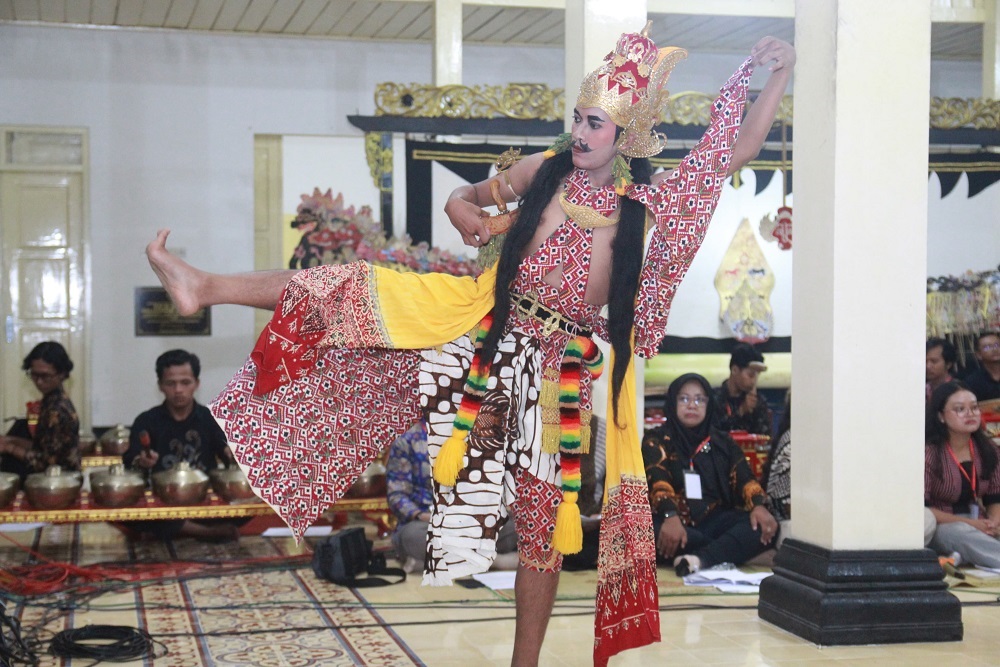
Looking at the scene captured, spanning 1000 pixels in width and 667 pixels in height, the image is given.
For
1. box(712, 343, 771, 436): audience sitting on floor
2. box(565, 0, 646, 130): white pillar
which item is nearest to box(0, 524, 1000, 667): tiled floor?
box(712, 343, 771, 436): audience sitting on floor

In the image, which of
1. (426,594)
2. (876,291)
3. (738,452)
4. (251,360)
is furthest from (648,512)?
(738,452)

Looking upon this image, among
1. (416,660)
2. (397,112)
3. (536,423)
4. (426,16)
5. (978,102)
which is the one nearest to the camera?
(536,423)

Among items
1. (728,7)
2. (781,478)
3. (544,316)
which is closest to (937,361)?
(781,478)

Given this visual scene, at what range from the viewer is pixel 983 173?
7570 millimetres

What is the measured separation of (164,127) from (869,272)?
25.7 feet

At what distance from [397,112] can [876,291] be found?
3576 mm

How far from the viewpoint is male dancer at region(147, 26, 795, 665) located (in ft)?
9.45

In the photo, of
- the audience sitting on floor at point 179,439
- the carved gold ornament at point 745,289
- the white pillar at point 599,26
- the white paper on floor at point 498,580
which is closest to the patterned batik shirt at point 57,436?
the audience sitting on floor at point 179,439

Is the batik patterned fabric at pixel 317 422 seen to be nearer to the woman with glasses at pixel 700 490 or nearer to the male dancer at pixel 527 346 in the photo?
the male dancer at pixel 527 346

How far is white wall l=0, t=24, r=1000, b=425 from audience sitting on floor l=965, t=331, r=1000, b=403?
5973 mm

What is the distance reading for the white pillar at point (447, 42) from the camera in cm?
779

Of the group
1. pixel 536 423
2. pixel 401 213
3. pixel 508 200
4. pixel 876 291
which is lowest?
pixel 536 423

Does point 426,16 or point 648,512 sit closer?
point 648,512

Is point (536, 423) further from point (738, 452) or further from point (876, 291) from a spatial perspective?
point (738, 452)
